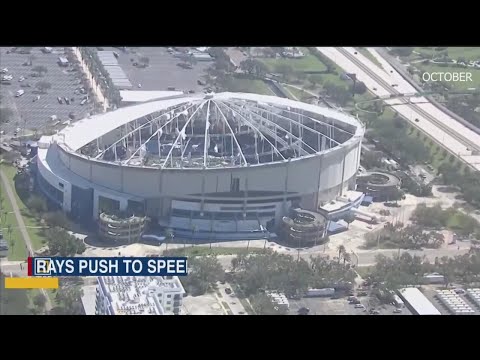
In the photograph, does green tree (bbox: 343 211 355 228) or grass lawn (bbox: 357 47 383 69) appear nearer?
green tree (bbox: 343 211 355 228)

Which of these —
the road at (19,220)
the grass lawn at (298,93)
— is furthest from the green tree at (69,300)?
the grass lawn at (298,93)

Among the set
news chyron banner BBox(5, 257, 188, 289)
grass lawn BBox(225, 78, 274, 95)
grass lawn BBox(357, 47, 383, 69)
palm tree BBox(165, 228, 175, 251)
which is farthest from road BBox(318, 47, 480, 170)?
Result: news chyron banner BBox(5, 257, 188, 289)

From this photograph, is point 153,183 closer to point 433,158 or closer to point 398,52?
point 433,158

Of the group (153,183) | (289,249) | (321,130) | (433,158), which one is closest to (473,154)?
(433,158)

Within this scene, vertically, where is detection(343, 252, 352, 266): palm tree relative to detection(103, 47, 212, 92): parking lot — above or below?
below

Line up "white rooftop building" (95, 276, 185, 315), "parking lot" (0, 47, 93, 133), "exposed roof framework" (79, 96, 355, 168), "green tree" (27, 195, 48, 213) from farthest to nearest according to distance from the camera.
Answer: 1. "parking lot" (0, 47, 93, 133)
2. "exposed roof framework" (79, 96, 355, 168)
3. "green tree" (27, 195, 48, 213)
4. "white rooftop building" (95, 276, 185, 315)

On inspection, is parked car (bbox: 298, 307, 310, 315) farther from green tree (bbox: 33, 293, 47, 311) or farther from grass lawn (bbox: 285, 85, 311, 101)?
grass lawn (bbox: 285, 85, 311, 101)

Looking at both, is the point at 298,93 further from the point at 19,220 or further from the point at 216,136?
the point at 19,220

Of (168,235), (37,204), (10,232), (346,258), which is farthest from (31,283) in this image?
(346,258)
